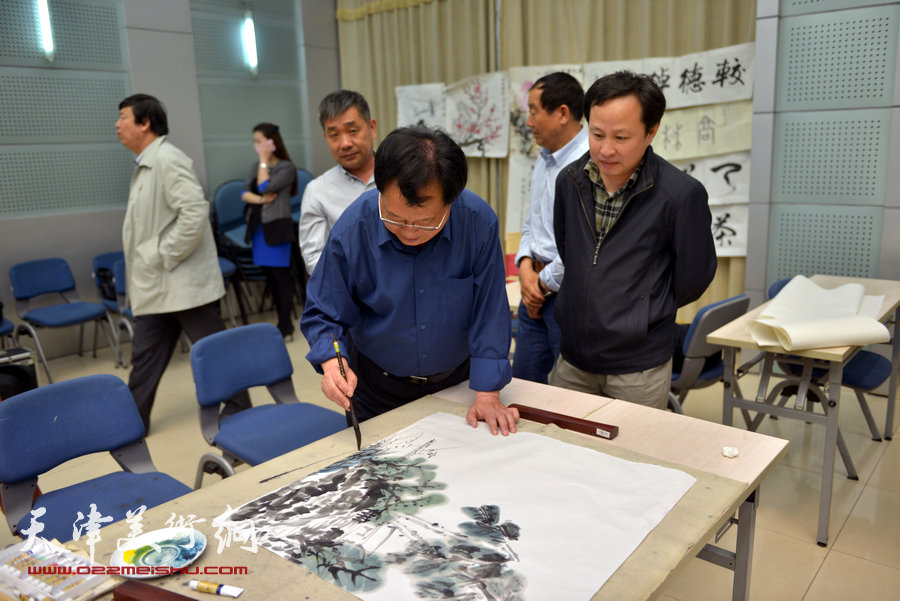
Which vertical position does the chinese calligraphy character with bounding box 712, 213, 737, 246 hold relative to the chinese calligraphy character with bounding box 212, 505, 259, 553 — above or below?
above

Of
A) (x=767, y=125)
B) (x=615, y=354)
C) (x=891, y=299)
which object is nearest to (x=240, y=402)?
(x=615, y=354)

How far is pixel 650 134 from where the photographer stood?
6.25 feet

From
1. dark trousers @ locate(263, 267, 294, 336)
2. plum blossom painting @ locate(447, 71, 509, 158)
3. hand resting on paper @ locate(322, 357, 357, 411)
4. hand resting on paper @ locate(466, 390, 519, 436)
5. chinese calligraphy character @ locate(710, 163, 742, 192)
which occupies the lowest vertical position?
dark trousers @ locate(263, 267, 294, 336)

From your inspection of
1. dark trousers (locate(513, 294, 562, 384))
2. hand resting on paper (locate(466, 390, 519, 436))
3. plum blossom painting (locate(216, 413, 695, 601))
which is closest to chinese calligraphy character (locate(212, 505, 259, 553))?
plum blossom painting (locate(216, 413, 695, 601))

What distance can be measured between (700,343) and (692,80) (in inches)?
85.2

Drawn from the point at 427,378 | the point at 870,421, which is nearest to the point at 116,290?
the point at 427,378

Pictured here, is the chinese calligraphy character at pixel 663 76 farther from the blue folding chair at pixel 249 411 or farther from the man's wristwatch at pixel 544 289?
the blue folding chair at pixel 249 411

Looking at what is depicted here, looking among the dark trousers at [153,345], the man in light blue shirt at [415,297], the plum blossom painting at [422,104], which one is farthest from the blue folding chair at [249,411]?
the plum blossom painting at [422,104]

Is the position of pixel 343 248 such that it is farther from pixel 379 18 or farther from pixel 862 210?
pixel 379 18

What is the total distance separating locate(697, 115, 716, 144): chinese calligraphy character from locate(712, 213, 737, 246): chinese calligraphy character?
1.55 ft

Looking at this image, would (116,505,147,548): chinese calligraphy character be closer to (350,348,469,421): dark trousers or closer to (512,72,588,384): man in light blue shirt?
(350,348,469,421): dark trousers

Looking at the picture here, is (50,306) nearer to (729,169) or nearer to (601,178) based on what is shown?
(601,178)

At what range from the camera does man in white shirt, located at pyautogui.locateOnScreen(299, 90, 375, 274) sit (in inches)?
102

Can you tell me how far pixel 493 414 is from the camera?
1634 millimetres
